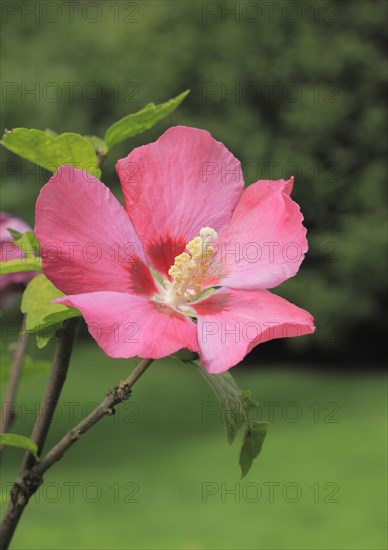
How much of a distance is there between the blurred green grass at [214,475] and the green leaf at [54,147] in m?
3.94

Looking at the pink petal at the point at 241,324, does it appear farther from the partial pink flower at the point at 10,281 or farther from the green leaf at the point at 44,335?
the partial pink flower at the point at 10,281

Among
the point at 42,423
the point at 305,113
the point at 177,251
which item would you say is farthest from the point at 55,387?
the point at 305,113

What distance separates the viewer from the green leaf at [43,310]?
0.71m

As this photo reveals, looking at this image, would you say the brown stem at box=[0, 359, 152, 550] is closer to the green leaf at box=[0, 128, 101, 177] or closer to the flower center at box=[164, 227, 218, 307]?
the flower center at box=[164, 227, 218, 307]

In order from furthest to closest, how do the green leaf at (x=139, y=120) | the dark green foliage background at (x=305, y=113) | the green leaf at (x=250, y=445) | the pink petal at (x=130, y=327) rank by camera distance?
the dark green foliage background at (x=305, y=113), the green leaf at (x=139, y=120), the green leaf at (x=250, y=445), the pink petal at (x=130, y=327)

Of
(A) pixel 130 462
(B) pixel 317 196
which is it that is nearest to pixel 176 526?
(A) pixel 130 462

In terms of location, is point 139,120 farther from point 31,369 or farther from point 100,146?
point 31,369

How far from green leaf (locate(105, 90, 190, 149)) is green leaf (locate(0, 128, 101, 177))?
0.23 ft

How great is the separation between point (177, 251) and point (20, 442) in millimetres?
216

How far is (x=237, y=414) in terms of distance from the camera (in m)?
0.73

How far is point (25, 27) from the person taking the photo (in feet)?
38.8

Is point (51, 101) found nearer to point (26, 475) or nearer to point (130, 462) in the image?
point (130, 462)

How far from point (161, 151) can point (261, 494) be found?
5206 millimetres

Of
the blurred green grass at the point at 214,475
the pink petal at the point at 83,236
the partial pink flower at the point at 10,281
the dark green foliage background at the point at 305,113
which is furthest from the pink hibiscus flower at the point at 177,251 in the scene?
the dark green foliage background at the point at 305,113
